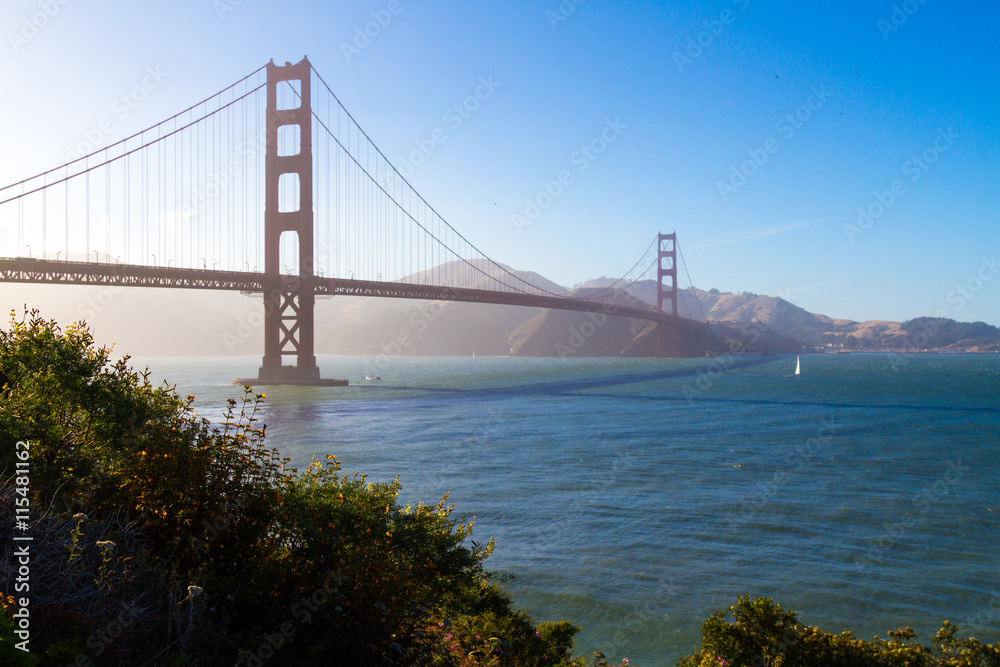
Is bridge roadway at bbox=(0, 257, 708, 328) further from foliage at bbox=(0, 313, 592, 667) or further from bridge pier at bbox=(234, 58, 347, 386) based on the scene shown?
foliage at bbox=(0, 313, 592, 667)

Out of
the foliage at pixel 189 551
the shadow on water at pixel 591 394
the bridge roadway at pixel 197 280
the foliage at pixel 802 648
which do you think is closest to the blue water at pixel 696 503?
the foliage at pixel 802 648

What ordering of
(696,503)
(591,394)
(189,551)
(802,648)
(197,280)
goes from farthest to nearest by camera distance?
1. (591,394)
2. (197,280)
3. (696,503)
4. (802,648)
5. (189,551)

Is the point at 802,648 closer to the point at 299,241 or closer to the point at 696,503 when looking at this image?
the point at 696,503

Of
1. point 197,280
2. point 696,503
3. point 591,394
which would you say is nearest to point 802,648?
point 696,503

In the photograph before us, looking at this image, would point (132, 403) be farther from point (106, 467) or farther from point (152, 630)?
point (152, 630)

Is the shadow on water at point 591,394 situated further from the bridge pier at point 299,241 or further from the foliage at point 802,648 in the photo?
the foliage at point 802,648

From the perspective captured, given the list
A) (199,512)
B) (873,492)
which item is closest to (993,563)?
(873,492)

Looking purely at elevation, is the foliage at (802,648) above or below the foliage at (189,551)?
below

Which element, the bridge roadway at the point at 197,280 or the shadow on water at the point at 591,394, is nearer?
the bridge roadway at the point at 197,280
